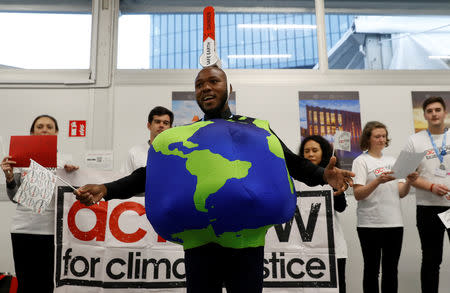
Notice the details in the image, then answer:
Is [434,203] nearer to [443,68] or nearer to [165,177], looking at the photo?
[443,68]

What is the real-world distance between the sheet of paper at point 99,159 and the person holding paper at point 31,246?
3.54 feet

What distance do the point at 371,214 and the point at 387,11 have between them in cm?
259

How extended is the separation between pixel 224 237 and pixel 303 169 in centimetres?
34

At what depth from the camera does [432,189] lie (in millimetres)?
2547

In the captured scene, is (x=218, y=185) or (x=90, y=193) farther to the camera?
(x=90, y=193)

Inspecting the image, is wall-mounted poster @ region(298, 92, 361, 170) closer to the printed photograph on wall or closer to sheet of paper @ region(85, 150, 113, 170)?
the printed photograph on wall

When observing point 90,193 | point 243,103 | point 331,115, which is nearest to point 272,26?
point 243,103

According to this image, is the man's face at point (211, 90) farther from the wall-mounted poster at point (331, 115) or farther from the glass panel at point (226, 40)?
the glass panel at point (226, 40)

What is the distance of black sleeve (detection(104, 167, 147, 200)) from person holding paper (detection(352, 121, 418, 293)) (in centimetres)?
176

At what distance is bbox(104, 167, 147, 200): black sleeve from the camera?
3.76 feet

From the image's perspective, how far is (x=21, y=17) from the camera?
12.9 ft

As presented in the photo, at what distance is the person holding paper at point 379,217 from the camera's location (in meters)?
2.50

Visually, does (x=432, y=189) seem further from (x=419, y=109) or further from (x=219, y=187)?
(x=219, y=187)

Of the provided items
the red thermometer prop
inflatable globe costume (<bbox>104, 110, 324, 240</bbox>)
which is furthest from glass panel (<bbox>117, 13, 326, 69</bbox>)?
inflatable globe costume (<bbox>104, 110, 324, 240</bbox>)
